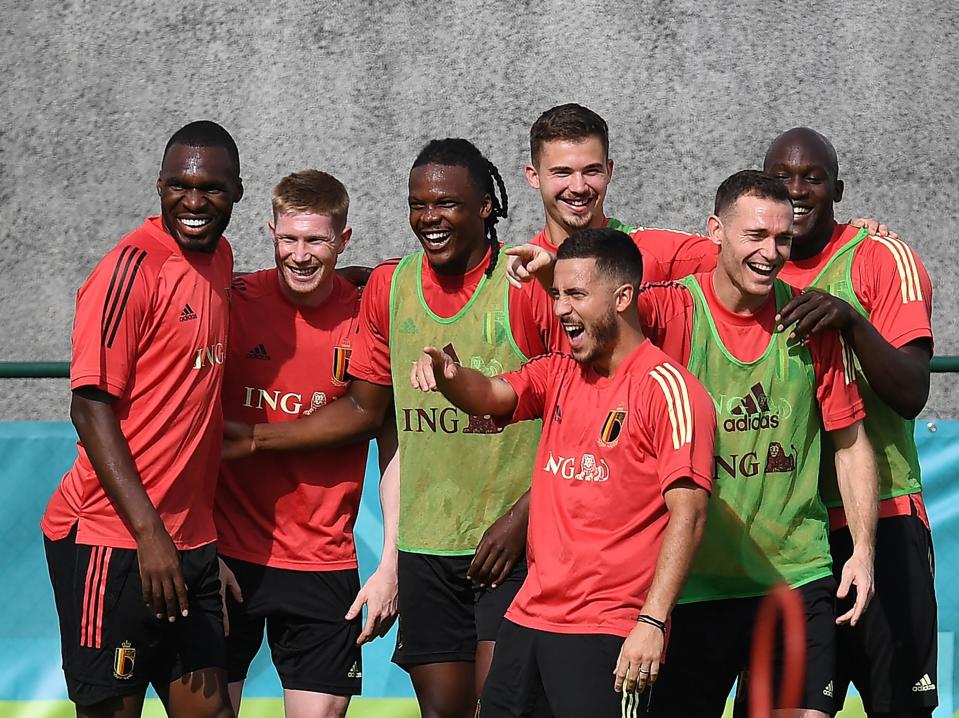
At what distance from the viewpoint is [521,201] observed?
27.9 feet

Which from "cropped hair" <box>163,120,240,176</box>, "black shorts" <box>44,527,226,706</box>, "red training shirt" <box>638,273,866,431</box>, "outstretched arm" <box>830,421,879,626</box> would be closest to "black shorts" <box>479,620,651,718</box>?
"outstretched arm" <box>830,421,879,626</box>

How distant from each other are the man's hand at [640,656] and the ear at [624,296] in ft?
3.14

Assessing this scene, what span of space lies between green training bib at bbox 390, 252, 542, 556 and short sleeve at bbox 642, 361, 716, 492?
764mm

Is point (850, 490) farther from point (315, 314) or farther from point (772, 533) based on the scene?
point (315, 314)

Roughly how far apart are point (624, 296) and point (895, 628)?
1648 mm

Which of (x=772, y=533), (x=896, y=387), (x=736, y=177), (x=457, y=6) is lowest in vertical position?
(x=772, y=533)

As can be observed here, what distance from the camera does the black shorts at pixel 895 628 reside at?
489 cm

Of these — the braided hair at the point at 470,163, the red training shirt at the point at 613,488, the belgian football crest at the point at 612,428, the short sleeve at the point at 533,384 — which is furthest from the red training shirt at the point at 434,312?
the belgian football crest at the point at 612,428

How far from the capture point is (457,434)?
16.0 ft

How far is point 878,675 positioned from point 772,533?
0.79m

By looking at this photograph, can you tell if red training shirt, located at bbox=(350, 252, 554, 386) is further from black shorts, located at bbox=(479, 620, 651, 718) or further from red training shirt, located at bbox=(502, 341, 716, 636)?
black shorts, located at bbox=(479, 620, 651, 718)

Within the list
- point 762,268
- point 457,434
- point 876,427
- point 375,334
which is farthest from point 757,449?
point 375,334

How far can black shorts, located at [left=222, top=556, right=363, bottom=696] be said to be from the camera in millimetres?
5164

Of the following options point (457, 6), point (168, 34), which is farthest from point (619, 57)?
point (168, 34)
